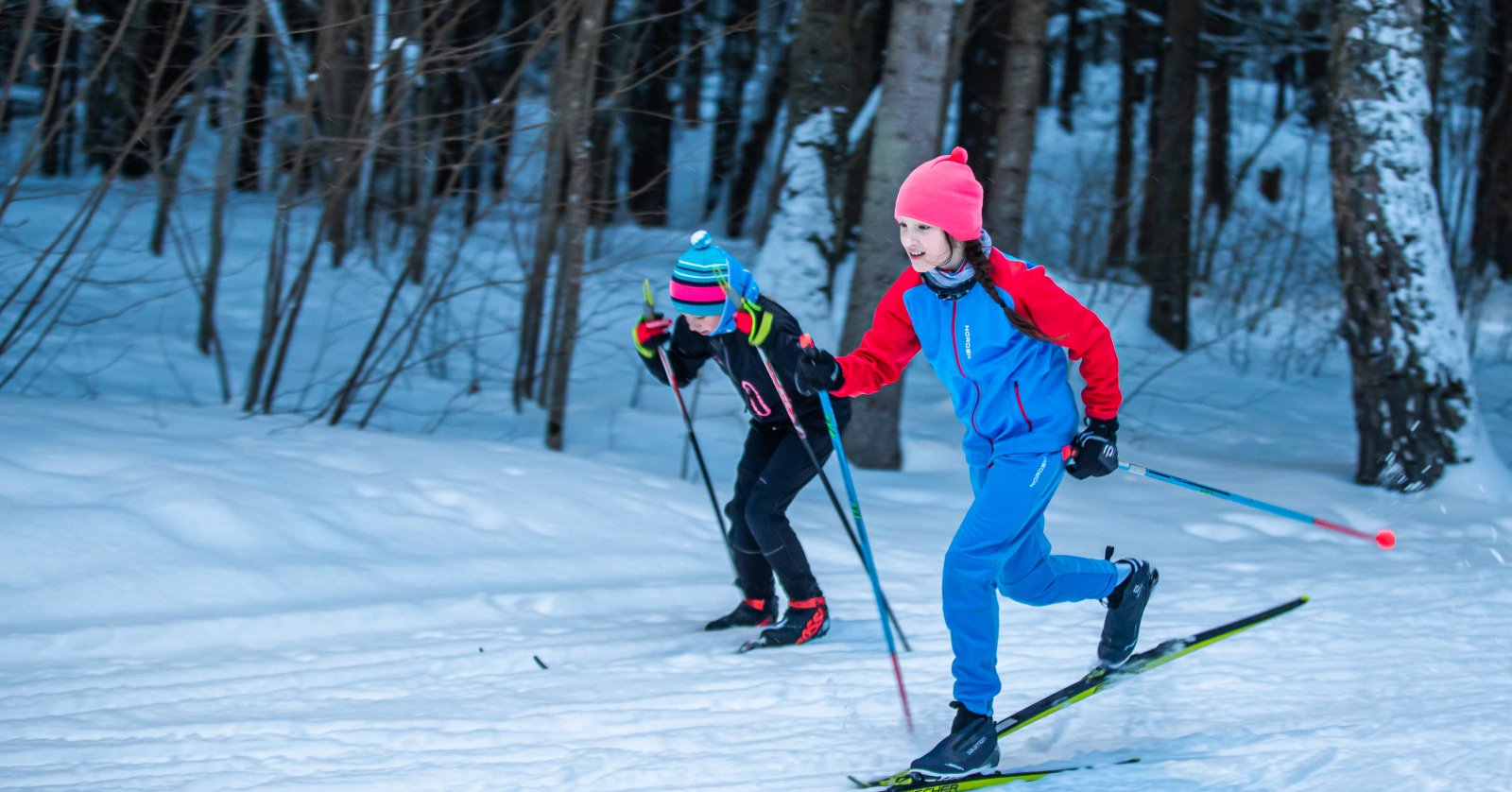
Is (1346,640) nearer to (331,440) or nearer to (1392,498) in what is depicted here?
(1392,498)

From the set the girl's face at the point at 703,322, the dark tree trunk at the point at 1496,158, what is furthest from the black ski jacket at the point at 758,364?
the dark tree trunk at the point at 1496,158

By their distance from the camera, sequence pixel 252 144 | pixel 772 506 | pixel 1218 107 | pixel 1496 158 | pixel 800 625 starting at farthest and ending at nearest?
1. pixel 1218 107
2. pixel 1496 158
3. pixel 252 144
4. pixel 800 625
5. pixel 772 506

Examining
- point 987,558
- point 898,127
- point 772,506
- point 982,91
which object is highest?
point 982,91

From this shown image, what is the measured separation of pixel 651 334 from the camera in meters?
4.35

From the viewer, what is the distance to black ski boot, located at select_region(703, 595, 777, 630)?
4637mm

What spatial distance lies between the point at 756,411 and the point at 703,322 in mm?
422

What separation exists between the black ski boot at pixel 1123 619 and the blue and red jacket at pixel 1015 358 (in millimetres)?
664

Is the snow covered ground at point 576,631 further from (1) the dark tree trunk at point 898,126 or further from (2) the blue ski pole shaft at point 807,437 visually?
(1) the dark tree trunk at point 898,126

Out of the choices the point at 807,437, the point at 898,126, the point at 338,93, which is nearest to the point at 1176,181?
the point at 898,126

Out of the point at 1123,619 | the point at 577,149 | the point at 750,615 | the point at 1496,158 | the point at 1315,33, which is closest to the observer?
the point at 1123,619

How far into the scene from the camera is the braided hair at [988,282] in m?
3.11

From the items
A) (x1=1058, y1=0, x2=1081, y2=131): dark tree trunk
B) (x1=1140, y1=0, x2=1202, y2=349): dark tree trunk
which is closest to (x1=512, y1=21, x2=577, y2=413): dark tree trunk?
(x1=1140, y1=0, x2=1202, y2=349): dark tree trunk

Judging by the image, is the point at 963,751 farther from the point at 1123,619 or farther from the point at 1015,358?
the point at 1015,358

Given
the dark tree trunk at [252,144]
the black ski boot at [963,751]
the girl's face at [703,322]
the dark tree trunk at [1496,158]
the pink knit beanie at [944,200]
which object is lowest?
the black ski boot at [963,751]
